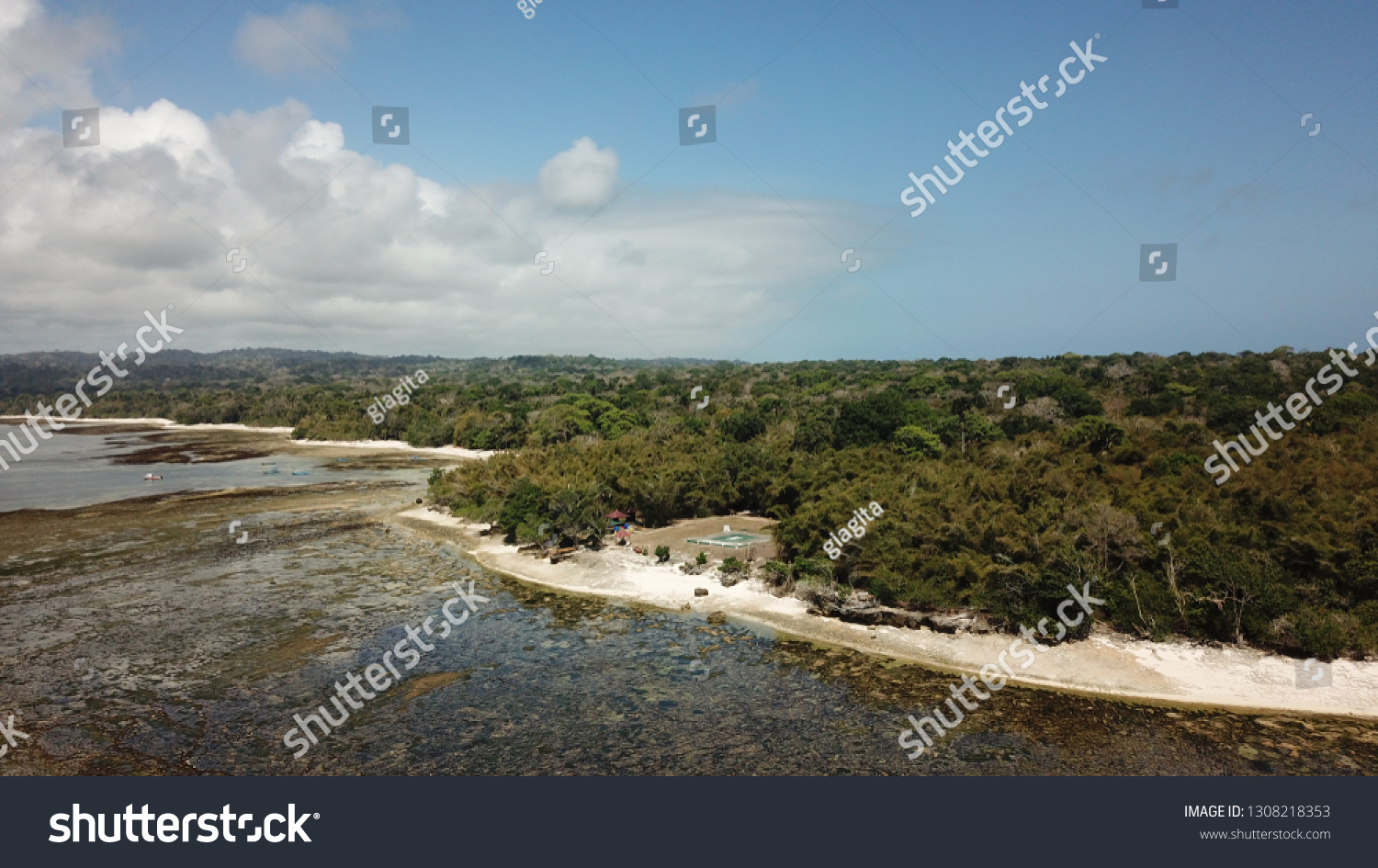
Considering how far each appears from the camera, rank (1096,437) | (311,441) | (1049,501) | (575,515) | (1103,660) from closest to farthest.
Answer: (1103,660), (1049,501), (1096,437), (575,515), (311,441)

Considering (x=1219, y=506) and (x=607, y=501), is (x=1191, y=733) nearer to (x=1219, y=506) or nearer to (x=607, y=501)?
(x=1219, y=506)

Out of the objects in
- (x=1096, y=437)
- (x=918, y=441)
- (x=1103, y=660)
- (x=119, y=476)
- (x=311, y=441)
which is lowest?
→ (x=1103, y=660)

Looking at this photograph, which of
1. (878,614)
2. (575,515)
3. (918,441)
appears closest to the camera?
(878,614)

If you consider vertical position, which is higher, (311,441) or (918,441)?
(918,441)

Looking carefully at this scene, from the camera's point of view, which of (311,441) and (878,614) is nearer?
(878,614)

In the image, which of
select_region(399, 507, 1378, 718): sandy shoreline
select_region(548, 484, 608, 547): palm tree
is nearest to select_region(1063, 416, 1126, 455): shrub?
select_region(399, 507, 1378, 718): sandy shoreline

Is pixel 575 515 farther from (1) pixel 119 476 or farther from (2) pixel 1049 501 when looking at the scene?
(1) pixel 119 476

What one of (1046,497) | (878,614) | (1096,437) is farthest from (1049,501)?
(1096,437)
